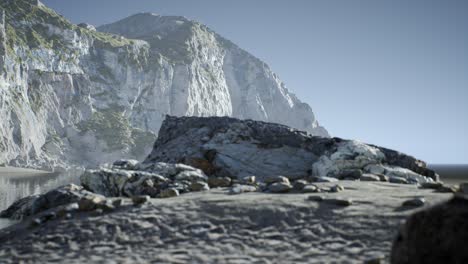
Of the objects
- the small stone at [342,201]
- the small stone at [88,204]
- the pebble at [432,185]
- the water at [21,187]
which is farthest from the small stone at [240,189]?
the water at [21,187]

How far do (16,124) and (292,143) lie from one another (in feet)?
388

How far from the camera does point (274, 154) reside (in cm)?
1850

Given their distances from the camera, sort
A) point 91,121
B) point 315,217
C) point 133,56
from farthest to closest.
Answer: point 133,56
point 91,121
point 315,217

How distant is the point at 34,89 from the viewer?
131 metres

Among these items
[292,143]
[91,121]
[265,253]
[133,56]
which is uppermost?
[133,56]

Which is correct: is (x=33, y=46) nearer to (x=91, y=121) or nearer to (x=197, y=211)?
(x=91, y=121)

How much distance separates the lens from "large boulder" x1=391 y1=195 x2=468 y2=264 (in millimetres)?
3768

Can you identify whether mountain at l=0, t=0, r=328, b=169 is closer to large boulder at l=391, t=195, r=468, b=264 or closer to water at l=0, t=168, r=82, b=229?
water at l=0, t=168, r=82, b=229

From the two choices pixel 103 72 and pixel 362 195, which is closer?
pixel 362 195

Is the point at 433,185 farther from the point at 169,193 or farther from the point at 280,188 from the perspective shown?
the point at 169,193

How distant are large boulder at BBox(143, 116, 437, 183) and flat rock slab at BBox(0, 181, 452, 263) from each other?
25.4 ft

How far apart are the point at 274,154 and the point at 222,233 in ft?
37.6

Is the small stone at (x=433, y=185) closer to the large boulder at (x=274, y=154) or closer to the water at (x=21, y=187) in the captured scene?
the large boulder at (x=274, y=154)

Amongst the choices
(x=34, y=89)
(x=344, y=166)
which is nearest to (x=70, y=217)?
A: (x=344, y=166)
